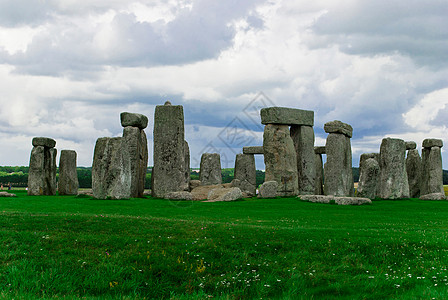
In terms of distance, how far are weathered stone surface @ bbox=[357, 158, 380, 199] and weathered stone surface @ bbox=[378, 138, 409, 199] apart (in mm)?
1716

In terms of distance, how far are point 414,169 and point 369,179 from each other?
32.0 feet

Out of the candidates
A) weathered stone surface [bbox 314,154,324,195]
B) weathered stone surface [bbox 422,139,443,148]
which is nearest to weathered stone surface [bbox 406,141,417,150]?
weathered stone surface [bbox 422,139,443,148]

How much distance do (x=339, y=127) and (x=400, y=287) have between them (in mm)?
19346

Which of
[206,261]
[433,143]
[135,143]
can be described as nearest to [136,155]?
[135,143]

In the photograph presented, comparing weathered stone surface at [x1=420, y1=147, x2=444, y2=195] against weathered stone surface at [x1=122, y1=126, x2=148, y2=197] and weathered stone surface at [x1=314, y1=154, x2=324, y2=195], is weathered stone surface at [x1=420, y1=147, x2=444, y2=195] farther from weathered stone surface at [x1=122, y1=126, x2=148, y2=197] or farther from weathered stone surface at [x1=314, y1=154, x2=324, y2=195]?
weathered stone surface at [x1=122, y1=126, x2=148, y2=197]

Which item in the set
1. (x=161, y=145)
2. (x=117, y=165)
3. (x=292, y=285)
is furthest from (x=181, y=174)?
(x=292, y=285)

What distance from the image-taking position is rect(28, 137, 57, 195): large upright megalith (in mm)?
29891

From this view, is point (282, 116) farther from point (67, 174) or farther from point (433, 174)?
point (67, 174)

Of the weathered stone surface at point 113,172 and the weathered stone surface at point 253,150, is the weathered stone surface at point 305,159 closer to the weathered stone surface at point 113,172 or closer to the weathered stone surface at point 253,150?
the weathered stone surface at point 253,150

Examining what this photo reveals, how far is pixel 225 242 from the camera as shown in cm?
1057

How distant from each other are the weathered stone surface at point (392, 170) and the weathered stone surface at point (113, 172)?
16.4 m

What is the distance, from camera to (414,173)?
34.2 m

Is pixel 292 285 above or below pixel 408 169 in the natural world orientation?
below

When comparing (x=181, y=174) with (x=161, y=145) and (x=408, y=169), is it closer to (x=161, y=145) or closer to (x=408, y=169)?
(x=161, y=145)
